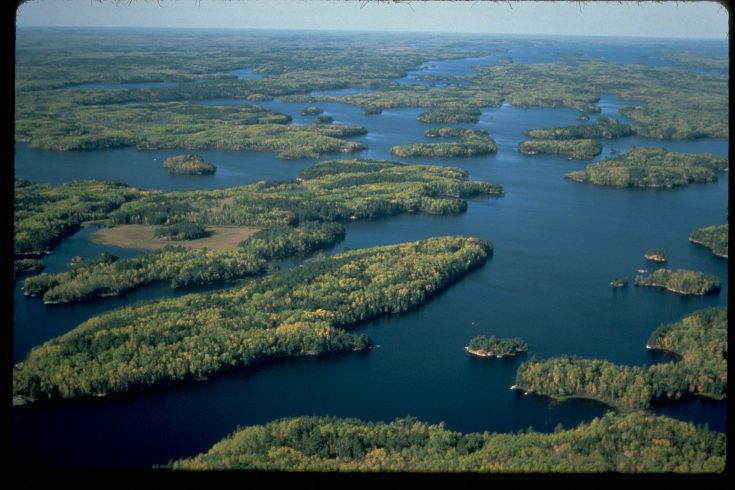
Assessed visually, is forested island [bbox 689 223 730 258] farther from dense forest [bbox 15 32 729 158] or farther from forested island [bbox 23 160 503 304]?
forested island [bbox 23 160 503 304]

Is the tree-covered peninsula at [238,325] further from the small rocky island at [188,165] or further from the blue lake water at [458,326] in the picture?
the small rocky island at [188,165]

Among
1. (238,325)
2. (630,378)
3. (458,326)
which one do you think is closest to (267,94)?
(458,326)

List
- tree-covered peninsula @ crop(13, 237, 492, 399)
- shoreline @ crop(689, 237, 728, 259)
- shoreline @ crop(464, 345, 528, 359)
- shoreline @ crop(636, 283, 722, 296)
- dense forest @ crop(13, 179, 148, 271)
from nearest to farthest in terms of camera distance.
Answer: tree-covered peninsula @ crop(13, 237, 492, 399)
shoreline @ crop(464, 345, 528, 359)
shoreline @ crop(636, 283, 722, 296)
dense forest @ crop(13, 179, 148, 271)
shoreline @ crop(689, 237, 728, 259)

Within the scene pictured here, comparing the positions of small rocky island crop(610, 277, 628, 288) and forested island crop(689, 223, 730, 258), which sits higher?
forested island crop(689, 223, 730, 258)

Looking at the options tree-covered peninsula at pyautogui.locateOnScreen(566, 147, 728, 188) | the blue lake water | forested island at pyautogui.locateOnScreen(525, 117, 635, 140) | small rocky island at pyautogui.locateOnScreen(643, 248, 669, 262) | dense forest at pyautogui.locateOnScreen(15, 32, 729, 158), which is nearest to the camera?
the blue lake water

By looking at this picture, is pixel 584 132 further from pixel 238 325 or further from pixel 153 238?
pixel 238 325

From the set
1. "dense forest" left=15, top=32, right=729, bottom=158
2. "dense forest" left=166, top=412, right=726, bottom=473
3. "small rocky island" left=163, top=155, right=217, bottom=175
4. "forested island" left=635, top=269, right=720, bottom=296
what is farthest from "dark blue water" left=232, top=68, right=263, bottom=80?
"dense forest" left=166, top=412, right=726, bottom=473

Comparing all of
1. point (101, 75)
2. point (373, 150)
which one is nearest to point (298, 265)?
point (373, 150)

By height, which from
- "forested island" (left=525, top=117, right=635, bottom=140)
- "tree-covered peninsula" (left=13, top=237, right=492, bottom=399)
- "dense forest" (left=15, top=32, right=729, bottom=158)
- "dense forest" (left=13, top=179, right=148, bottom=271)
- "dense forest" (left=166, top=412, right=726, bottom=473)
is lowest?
"dense forest" (left=166, top=412, right=726, bottom=473)
